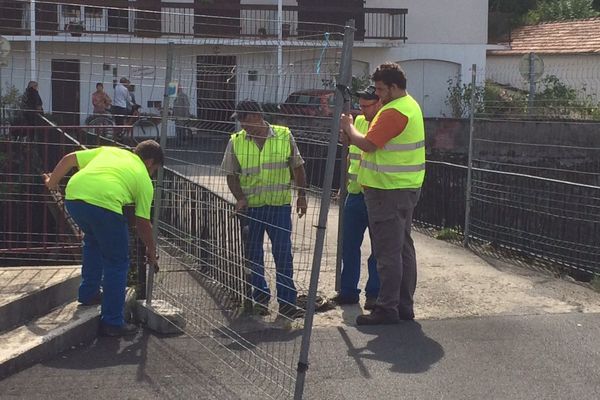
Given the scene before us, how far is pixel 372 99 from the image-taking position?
641 centimetres

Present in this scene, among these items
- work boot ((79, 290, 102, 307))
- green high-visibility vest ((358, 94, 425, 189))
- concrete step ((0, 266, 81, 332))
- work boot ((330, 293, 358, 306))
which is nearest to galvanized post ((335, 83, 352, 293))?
work boot ((330, 293, 358, 306))

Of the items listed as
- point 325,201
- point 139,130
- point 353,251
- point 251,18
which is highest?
point 251,18

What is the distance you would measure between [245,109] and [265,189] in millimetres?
766

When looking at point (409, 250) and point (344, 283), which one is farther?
point (344, 283)

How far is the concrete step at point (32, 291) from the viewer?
5.84 metres

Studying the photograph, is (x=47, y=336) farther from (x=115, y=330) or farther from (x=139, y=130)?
(x=139, y=130)

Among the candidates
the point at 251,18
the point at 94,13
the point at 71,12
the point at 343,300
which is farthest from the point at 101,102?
the point at 251,18

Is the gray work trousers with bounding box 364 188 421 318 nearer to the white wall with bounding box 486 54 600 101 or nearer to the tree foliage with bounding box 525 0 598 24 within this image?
the white wall with bounding box 486 54 600 101

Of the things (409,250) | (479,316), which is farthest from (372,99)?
(479,316)

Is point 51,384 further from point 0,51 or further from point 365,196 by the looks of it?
point 0,51

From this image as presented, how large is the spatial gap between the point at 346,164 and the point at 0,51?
123 inches

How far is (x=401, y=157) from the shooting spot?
6.11 metres

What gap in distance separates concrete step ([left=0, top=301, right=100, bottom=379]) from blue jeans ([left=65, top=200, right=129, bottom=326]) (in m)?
0.16

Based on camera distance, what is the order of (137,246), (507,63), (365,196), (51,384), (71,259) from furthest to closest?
(507,63) < (71,259) < (137,246) < (365,196) < (51,384)
